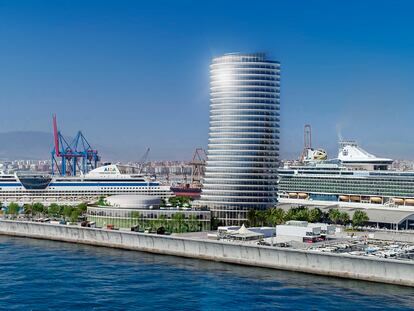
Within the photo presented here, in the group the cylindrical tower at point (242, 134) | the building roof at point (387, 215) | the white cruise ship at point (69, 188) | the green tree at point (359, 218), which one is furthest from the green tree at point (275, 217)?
the white cruise ship at point (69, 188)

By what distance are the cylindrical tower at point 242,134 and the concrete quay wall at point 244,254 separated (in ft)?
70.8

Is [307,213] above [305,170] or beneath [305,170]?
beneath

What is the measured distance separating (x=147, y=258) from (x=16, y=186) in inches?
2948

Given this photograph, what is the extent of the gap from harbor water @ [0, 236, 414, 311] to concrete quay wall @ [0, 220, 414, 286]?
5.07ft

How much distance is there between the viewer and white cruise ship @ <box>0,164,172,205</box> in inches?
5969

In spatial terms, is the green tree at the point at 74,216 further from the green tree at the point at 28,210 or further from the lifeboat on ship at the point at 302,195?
the lifeboat on ship at the point at 302,195

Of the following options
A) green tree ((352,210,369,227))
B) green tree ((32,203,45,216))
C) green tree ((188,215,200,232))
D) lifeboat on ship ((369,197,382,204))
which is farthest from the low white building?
green tree ((32,203,45,216))

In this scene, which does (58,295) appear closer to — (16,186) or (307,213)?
(307,213)

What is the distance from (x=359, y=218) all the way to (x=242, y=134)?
2368 centimetres

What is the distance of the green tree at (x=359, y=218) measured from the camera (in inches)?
4186

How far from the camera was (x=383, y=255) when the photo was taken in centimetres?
7256

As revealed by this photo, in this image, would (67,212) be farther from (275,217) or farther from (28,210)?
(275,217)

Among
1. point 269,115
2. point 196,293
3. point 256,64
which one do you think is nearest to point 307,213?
point 269,115

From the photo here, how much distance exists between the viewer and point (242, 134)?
112 metres
